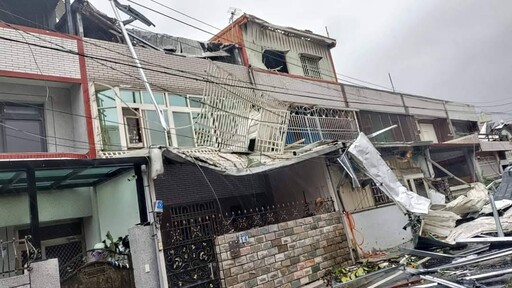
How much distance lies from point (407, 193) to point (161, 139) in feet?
21.0

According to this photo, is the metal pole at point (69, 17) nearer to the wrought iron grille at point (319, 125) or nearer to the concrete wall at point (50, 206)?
the concrete wall at point (50, 206)

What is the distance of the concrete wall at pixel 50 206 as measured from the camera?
7965 millimetres

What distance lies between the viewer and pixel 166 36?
1181 centimetres

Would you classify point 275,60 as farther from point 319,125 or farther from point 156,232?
point 156,232

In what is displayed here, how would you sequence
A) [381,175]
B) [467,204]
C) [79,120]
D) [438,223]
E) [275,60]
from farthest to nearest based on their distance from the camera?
1. [275,60]
2. [467,204]
3. [438,223]
4. [381,175]
5. [79,120]

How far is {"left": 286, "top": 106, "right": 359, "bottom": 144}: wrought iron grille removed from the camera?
12539 millimetres

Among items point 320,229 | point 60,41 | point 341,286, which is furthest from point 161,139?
point 341,286

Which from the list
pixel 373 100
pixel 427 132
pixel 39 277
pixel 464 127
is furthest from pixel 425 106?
pixel 39 277

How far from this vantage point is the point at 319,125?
13344 mm

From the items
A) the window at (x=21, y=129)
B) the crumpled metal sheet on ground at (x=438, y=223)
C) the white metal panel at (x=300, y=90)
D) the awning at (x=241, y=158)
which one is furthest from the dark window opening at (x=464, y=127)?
the window at (x=21, y=129)

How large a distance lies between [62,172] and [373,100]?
44.4 feet

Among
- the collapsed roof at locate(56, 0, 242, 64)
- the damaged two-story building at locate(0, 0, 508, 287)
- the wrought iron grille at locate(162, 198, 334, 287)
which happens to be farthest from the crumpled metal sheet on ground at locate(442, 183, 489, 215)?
the collapsed roof at locate(56, 0, 242, 64)

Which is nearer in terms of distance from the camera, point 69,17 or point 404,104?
point 69,17

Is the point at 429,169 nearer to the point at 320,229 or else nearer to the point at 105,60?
the point at 320,229
